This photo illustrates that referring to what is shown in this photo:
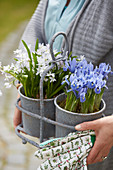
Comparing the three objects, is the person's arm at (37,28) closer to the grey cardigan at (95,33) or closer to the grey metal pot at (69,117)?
the grey cardigan at (95,33)

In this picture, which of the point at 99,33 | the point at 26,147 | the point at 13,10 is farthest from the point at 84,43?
the point at 13,10

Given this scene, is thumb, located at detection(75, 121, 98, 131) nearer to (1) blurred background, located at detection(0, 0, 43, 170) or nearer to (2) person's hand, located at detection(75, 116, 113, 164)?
(2) person's hand, located at detection(75, 116, 113, 164)

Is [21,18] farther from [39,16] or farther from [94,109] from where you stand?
[94,109]

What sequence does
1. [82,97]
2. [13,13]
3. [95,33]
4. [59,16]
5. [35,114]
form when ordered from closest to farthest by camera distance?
1. [82,97]
2. [35,114]
3. [95,33]
4. [59,16]
5. [13,13]

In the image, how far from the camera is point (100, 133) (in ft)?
2.97

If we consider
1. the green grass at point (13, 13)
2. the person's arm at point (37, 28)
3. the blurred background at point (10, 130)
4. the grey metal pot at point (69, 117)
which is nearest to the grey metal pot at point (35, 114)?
the grey metal pot at point (69, 117)

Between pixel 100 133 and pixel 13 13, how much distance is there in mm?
8593

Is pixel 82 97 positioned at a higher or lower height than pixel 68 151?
higher

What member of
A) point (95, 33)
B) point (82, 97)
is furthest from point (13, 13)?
point (82, 97)

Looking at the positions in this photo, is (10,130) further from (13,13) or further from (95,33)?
(13,13)

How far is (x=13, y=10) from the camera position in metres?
9.44

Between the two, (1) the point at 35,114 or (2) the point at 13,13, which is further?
(2) the point at 13,13

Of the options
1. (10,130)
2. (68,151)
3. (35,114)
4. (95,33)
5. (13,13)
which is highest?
(13,13)

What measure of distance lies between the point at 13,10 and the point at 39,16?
840 centimetres
